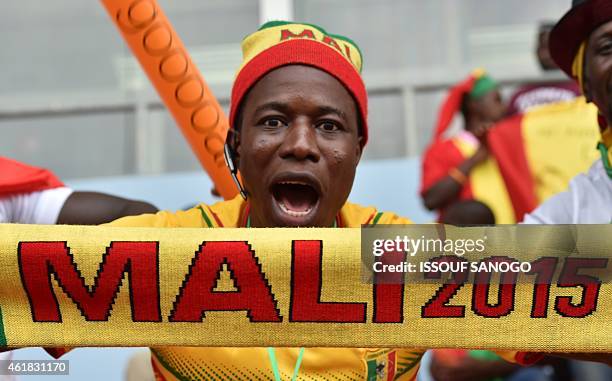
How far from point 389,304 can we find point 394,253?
0.29 feet

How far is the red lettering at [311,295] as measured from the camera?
60.9 inches

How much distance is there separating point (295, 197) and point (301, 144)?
12cm

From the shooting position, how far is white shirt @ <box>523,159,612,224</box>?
2236 millimetres

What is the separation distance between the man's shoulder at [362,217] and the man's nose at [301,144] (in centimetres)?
22

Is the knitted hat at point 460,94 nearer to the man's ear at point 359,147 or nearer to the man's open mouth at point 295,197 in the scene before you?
the man's ear at point 359,147

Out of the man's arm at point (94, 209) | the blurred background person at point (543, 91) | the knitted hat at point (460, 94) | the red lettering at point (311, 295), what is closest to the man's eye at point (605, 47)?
the red lettering at point (311, 295)

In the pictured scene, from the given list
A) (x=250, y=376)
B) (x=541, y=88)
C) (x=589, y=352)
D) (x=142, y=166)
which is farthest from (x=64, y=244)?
(x=142, y=166)

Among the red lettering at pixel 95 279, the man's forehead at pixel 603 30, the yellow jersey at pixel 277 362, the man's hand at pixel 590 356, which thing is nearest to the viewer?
the red lettering at pixel 95 279

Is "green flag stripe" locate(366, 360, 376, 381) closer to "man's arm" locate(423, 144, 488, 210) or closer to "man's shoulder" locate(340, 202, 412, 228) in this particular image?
"man's shoulder" locate(340, 202, 412, 228)

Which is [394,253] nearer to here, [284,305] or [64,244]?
[284,305]

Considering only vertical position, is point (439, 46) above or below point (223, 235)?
above

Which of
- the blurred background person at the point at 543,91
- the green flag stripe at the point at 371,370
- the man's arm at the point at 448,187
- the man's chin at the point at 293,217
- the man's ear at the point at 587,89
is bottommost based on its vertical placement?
the green flag stripe at the point at 371,370

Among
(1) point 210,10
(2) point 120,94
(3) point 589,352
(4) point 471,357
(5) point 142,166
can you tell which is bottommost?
(3) point 589,352

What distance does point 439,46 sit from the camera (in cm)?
532
